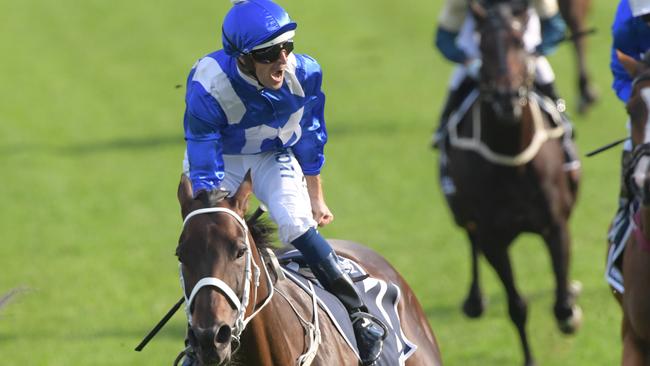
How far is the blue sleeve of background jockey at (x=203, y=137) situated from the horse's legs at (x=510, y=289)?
4.11 meters

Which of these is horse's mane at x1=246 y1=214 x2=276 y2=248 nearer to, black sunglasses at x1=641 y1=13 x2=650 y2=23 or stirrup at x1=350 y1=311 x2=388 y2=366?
stirrup at x1=350 y1=311 x2=388 y2=366

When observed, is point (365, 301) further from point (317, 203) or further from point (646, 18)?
point (646, 18)

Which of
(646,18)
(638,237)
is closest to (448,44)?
(646,18)

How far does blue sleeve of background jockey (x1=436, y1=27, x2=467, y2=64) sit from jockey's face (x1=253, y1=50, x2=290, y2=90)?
5240mm

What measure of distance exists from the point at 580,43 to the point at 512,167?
747 centimetres

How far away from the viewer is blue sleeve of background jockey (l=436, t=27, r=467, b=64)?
1043 centimetres

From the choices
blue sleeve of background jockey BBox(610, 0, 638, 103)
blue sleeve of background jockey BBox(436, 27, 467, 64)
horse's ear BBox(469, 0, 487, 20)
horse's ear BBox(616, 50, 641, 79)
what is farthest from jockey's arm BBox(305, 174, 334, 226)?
blue sleeve of background jockey BBox(436, 27, 467, 64)

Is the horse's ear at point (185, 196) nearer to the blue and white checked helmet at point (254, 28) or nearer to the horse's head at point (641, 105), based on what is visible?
the blue and white checked helmet at point (254, 28)

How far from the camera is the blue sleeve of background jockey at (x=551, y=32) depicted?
32.0 ft

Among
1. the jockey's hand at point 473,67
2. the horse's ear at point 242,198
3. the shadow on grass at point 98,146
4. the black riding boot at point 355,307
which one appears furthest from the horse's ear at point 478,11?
the shadow on grass at point 98,146

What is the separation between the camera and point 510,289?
357 inches

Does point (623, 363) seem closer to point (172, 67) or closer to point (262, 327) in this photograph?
point (262, 327)

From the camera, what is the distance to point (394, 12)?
80.4ft

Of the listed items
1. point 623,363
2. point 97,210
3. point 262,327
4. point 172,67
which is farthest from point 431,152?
point 262,327
